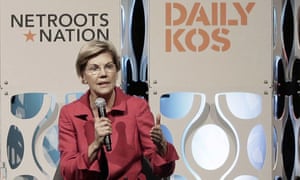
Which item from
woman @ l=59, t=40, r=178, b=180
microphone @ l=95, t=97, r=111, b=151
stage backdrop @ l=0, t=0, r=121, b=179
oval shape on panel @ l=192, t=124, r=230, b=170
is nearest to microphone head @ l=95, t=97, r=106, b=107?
microphone @ l=95, t=97, r=111, b=151

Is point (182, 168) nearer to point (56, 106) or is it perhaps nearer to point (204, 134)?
point (204, 134)

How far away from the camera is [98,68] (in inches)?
101

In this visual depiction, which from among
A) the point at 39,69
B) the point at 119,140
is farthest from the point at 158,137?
the point at 39,69

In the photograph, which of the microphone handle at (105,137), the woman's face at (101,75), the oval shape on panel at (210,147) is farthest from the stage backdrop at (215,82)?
the microphone handle at (105,137)

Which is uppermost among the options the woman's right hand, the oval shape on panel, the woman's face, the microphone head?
the woman's face

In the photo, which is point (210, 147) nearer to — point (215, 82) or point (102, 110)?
point (215, 82)

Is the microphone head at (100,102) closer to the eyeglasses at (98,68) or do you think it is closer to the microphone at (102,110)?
the microphone at (102,110)

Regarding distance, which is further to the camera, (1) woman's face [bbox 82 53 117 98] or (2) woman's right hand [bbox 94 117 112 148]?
(1) woman's face [bbox 82 53 117 98]

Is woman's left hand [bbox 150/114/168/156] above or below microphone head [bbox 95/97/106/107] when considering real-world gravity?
below

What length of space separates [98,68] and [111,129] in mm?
232

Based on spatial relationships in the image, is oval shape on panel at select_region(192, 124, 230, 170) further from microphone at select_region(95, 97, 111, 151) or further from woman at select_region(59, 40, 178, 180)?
microphone at select_region(95, 97, 111, 151)

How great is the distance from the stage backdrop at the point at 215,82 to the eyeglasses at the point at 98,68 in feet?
0.50

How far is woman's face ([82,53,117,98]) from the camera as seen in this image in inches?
102

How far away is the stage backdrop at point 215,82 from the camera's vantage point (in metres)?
2.63
